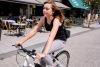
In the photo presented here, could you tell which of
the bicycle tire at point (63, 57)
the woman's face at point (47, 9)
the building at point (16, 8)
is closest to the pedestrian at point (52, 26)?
the woman's face at point (47, 9)

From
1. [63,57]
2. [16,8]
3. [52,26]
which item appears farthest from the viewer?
[16,8]

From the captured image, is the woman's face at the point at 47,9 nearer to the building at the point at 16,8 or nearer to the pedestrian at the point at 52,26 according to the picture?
the pedestrian at the point at 52,26

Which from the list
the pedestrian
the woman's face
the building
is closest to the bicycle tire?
the pedestrian

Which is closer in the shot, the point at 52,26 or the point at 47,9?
the point at 47,9

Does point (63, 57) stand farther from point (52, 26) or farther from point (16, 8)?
point (16, 8)

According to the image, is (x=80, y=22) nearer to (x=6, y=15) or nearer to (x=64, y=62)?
(x=6, y=15)

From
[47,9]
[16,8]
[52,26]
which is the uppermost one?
[47,9]

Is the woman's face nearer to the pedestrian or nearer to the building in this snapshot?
the pedestrian

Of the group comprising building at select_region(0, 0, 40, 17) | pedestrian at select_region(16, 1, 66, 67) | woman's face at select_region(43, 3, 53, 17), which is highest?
woman's face at select_region(43, 3, 53, 17)

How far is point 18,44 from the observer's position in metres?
4.11

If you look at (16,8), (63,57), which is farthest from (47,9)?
(16,8)

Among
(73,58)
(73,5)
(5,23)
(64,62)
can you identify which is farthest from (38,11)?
(64,62)

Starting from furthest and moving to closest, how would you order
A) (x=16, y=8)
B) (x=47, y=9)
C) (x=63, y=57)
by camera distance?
(x=16, y=8), (x=63, y=57), (x=47, y=9)

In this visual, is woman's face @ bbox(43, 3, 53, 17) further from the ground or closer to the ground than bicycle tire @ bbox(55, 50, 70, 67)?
further from the ground
